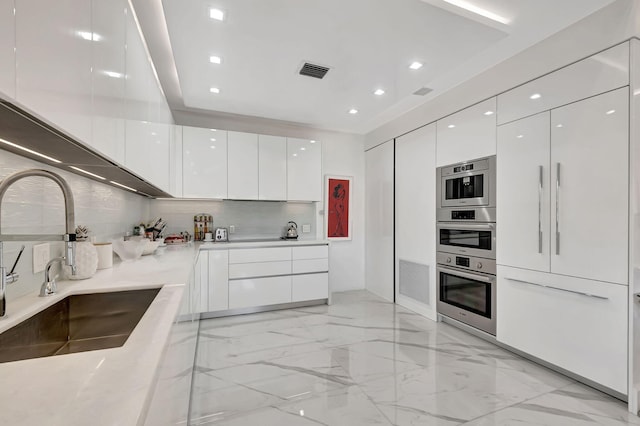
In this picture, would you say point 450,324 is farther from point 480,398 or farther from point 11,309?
point 11,309

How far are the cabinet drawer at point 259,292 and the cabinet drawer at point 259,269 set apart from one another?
0.06m

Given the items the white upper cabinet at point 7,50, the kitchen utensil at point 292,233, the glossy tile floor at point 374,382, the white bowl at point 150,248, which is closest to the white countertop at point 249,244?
the kitchen utensil at point 292,233

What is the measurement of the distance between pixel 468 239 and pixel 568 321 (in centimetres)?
103

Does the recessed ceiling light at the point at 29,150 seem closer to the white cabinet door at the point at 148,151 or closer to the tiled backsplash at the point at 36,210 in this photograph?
the tiled backsplash at the point at 36,210

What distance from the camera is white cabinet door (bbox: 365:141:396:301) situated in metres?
4.07

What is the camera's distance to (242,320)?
130 inches

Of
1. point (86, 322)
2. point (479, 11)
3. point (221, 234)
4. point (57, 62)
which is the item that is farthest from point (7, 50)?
point (221, 234)

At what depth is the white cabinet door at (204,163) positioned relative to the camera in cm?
342

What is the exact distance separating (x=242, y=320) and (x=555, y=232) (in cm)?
316

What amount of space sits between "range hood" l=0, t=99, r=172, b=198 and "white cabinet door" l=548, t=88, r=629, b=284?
2865 millimetres

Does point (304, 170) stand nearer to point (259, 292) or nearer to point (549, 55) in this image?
point (259, 292)

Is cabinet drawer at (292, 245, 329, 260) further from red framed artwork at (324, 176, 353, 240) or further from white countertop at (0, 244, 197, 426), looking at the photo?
white countertop at (0, 244, 197, 426)

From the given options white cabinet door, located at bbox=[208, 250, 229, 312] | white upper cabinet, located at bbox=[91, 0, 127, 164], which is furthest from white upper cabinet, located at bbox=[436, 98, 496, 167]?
white upper cabinet, located at bbox=[91, 0, 127, 164]

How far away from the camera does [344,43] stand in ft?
6.98
